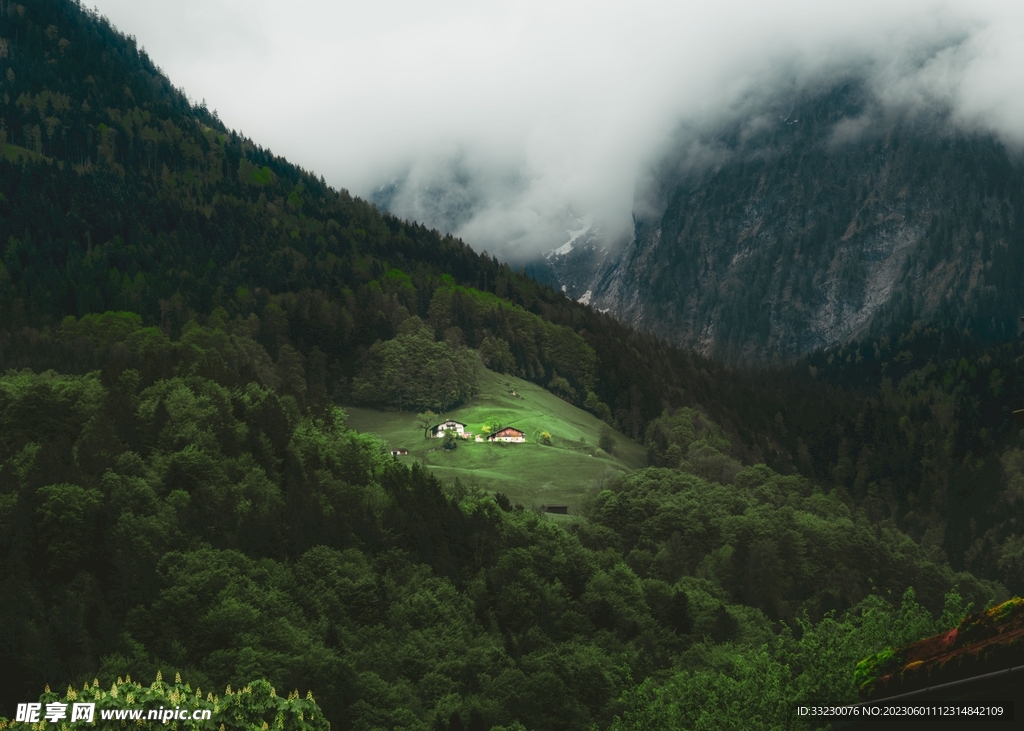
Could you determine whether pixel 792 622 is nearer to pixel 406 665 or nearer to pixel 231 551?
pixel 406 665

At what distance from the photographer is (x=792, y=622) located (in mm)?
160250

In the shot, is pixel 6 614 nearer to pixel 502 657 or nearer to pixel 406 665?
pixel 406 665

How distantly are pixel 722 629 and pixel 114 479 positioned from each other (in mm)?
74137

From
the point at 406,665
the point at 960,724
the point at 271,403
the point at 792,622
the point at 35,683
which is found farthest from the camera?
the point at 271,403

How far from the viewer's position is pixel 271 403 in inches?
7293

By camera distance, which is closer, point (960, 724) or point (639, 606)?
point (960, 724)

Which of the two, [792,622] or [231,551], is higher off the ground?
[231,551]

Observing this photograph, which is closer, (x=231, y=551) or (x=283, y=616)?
(x=283, y=616)

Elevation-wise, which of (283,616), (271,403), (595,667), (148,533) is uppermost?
(271,403)

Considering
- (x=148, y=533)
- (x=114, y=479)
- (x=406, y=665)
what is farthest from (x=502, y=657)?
(x=114, y=479)

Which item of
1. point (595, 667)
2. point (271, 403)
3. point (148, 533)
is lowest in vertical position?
point (595, 667)

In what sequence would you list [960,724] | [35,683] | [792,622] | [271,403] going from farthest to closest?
[271,403] < [792,622] < [35,683] < [960,724]

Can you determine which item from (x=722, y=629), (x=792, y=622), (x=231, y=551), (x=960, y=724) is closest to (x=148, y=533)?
(x=231, y=551)

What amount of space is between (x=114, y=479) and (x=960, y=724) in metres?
128
